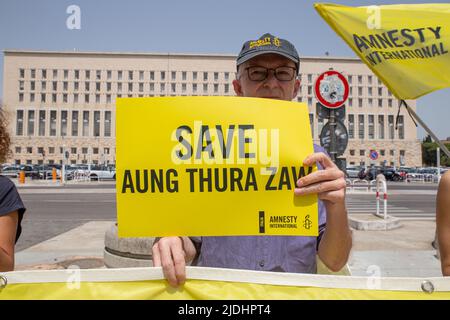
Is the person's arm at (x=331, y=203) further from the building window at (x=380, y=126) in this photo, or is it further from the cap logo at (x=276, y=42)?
the building window at (x=380, y=126)

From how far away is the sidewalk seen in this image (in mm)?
5082

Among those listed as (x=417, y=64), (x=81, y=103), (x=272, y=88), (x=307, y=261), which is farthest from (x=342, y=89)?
(x=81, y=103)

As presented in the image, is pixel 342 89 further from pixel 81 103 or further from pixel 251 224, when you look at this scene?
pixel 81 103

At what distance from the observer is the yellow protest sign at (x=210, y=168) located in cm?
135

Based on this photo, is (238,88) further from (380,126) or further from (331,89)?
(380,126)

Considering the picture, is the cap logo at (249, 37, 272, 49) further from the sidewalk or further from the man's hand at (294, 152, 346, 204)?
the sidewalk

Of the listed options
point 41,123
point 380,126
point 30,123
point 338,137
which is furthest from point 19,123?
point 338,137

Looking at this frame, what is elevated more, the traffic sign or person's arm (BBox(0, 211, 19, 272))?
the traffic sign

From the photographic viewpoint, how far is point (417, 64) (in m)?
2.51

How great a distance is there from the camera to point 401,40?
8.25 ft

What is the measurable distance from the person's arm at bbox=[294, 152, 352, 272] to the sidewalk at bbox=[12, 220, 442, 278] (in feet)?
9.81

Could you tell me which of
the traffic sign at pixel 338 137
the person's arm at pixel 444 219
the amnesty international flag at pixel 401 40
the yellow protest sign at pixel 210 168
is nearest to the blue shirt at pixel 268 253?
the yellow protest sign at pixel 210 168

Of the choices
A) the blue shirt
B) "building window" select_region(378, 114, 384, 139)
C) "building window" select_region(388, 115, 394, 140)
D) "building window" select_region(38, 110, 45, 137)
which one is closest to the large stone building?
"building window" select_region(38, 110, 45, 137)
